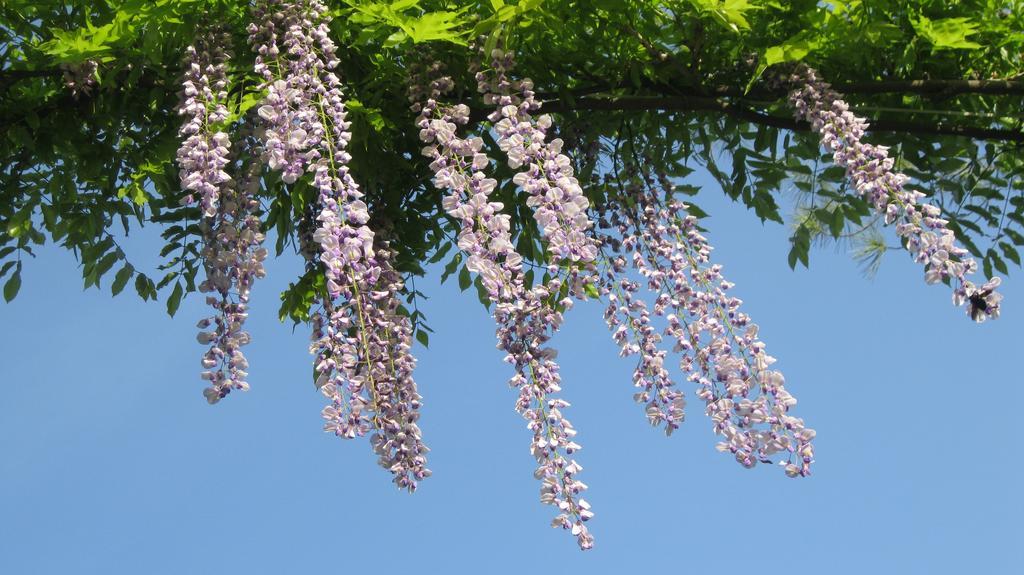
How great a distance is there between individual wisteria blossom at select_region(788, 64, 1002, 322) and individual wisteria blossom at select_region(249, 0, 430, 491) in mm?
1159

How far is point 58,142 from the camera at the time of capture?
10.8ft

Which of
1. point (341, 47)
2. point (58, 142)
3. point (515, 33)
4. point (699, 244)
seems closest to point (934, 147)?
point (699, 244)

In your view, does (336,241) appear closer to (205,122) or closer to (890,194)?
(205,122)

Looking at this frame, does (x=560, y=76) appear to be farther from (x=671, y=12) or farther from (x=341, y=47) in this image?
(x=341, y=47)

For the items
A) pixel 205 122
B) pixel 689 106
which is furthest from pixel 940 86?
pixel 205 122

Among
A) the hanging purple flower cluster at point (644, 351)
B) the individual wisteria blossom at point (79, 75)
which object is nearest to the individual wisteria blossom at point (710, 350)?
the hanging purple flower cluster at point (644, 351)

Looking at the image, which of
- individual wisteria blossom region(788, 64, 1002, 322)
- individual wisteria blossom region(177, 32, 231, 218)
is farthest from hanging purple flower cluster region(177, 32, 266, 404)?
individual wisteria blossom region(788, 64, 1002, 322)

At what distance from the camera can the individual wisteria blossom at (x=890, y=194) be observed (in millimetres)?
2467

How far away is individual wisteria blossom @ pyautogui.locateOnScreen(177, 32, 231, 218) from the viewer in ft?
8.64

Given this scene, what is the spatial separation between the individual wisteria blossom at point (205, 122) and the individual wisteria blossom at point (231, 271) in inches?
1.9

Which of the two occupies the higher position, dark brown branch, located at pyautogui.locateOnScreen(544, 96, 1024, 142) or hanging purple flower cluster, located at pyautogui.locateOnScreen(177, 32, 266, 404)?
dark brown branch, located at pyautogui.locateOnScreen(544, 96, 1024, 142)

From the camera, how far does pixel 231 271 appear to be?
8.92 feet

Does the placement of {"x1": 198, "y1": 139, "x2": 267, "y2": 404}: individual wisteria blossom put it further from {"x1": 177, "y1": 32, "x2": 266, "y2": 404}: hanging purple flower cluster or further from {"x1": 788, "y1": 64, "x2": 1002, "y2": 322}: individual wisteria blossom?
{"x1": 788, "y1": 64, "x2": 1002, "y2": 322}: individual wisteria blossom

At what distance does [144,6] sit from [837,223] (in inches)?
83.5
